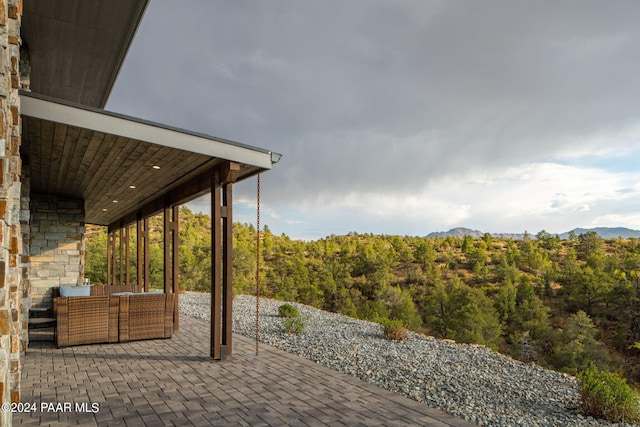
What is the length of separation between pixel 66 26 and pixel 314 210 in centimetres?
2663

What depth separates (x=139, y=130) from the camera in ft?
14.5

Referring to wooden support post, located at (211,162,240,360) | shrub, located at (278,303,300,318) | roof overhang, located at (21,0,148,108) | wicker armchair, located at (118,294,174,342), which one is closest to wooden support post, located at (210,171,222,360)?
wooden support post, located at (211,162,240,360)

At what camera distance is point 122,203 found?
364 inches

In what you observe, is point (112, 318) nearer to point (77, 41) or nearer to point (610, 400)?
point (77, 41)

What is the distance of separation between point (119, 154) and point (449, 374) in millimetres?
5045

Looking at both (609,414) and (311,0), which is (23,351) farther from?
(311,0)

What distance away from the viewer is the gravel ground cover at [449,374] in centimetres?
369

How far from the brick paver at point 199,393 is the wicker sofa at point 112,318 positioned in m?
0.37

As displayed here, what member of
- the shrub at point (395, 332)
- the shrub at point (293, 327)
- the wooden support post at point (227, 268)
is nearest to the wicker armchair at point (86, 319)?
the wooden support post at point (227, 268)

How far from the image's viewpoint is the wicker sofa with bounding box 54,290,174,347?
20.2 feet

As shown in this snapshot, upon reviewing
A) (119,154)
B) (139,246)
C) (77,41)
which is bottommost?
(139,246)

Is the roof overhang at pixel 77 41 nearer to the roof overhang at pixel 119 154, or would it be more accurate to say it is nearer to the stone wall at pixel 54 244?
the roof overhang at pixel 119 154

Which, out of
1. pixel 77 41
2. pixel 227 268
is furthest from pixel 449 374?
pixel 77 41

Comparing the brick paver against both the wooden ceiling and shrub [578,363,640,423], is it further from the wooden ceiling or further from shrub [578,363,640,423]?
the wooden ceiling
